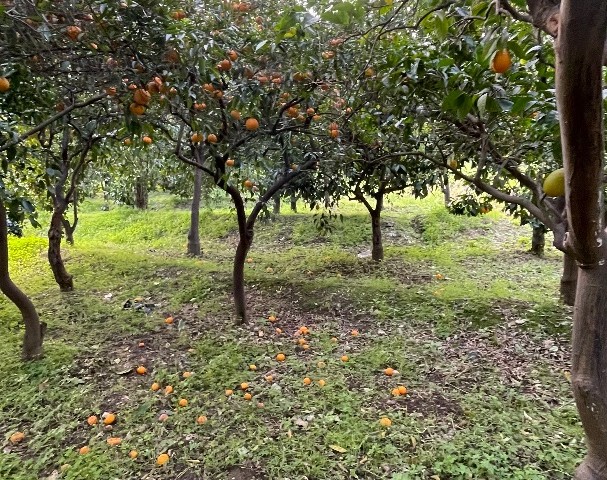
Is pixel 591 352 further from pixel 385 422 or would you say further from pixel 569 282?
pixel 569 282

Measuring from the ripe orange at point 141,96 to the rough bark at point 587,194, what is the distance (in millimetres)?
2454

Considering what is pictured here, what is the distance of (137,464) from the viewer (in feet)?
8.14

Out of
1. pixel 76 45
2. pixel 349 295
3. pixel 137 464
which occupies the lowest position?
pixel 137 464

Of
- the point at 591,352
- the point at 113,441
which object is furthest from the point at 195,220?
the point at 591,352

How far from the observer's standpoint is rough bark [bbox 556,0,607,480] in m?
0.99

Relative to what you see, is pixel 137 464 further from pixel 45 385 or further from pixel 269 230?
pixel 269 230

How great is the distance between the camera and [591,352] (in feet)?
5.16

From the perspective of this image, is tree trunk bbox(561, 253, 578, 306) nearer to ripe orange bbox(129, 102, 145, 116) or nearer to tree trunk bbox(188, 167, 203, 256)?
ripe orange bbox(129, 102, 145, 116)

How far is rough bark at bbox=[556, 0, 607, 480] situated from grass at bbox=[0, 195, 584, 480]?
38.2 inches

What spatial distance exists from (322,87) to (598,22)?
273 centimetres

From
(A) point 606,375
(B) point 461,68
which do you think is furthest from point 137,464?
(B) point 461,68

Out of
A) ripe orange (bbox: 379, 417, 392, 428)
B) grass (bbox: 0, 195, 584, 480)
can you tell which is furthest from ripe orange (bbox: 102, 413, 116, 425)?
ripe orange (bbox: 379, 417, 392, 428)

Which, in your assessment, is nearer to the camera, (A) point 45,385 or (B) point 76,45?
(B) point 76,45

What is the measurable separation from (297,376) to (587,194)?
259cm
